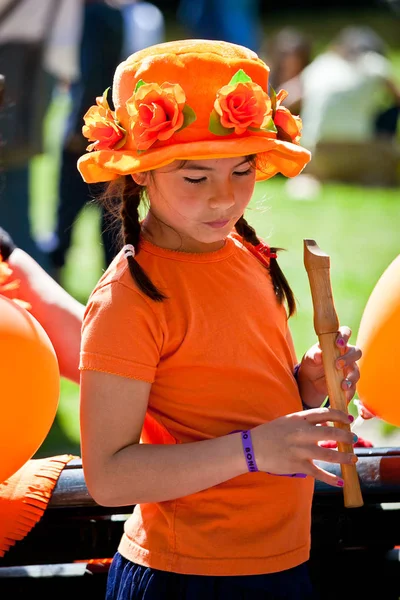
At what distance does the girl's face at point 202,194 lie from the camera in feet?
5.32

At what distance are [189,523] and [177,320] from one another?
33 cm

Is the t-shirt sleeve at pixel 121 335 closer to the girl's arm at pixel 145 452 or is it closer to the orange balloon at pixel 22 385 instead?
the girl's arm at pixel 145 452

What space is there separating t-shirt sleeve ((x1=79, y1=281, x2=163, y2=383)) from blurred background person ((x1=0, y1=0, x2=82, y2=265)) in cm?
329

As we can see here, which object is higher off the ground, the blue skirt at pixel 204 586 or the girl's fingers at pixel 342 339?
the girl's fingers at pixel 342 339

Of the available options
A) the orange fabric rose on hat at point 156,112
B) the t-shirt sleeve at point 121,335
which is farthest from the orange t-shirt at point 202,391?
the orange fabric rose on hat at point 156,112

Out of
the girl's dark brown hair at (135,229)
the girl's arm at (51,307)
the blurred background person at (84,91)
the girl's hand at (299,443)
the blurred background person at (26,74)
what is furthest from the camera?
the blurred background person at (84,91)

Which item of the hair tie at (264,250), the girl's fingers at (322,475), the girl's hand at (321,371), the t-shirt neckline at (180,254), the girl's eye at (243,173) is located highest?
the girl's eye at (243,173)

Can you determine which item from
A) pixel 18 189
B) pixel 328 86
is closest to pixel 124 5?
pixel 18 189

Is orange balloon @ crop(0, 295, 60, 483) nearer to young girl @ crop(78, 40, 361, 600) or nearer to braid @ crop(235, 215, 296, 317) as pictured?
young girl @ crop(78, 40, 361, 600)

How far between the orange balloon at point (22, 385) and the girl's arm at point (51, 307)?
435 millimetres

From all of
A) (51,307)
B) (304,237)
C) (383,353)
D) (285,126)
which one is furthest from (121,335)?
(304,237)

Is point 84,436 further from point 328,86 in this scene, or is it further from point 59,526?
→ point 328,86

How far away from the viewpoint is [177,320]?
1644mm

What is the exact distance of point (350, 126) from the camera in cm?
898
